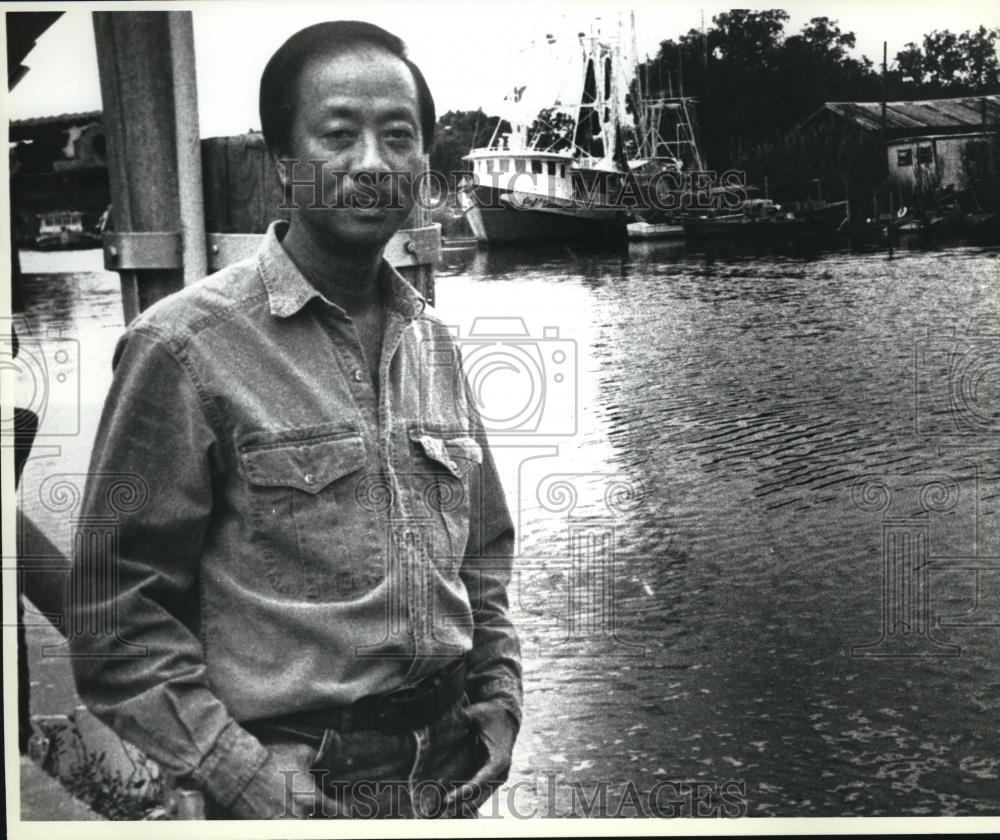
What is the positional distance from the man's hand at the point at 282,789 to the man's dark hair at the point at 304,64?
1.41 m

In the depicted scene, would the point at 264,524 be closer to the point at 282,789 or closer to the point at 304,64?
the point at 282,789

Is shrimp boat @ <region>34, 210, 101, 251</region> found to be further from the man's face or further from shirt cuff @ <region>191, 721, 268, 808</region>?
shirt cuff @ <region>191, 721, 268, 808</region>

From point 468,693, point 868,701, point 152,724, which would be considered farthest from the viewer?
point 868,701

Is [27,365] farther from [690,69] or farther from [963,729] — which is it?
[963,729]

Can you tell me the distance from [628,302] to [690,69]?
0.64 meters

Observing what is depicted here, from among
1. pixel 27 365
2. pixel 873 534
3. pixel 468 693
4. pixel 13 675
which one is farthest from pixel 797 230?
pixel 13 675

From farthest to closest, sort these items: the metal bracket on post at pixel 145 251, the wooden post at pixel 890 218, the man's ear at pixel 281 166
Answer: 1. the wooden post at pixel 890 218
2. the metal bracket on post at pixel 145 251
3. the man's ear at pixel 281 166

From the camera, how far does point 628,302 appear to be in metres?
3.62

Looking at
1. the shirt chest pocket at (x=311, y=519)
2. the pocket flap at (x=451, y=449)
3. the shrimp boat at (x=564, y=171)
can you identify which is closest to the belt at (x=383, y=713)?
the shirt chest pocket at (x=311, y=519)

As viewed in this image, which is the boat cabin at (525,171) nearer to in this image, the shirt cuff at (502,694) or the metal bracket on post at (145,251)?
the metal bracket on post at (145,251)

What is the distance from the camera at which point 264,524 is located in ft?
9.95

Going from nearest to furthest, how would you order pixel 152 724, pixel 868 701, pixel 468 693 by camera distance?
1. pixel 152 724
2. pixel 468 693
3. pixel 868 701

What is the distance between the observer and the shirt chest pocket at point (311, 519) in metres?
3.03

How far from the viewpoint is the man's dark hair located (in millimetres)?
3240
